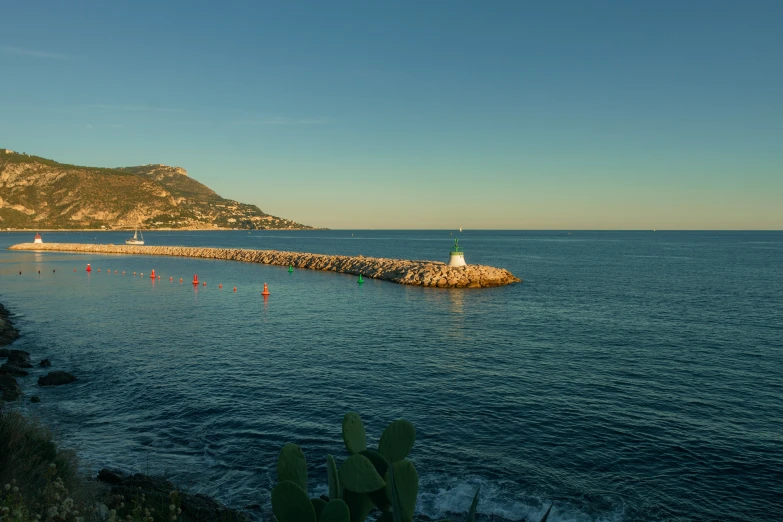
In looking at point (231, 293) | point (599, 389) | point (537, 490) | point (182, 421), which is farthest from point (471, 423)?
point (231, 293)

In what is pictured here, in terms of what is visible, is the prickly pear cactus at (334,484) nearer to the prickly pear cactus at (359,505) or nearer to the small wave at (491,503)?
the prickly pear cactus at (359,505)

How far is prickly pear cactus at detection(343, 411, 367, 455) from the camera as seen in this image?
5310mm

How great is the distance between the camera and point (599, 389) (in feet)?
68.3

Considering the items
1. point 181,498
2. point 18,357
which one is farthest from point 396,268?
point 181,498

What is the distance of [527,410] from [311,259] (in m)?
64.3

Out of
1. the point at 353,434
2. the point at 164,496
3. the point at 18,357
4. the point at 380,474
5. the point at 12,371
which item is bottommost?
the point at 12,371

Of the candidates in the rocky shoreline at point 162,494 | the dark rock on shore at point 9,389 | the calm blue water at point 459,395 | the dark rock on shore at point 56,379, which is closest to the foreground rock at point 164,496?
the rocky shoreline at point 162,494

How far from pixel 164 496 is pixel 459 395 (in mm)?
11567

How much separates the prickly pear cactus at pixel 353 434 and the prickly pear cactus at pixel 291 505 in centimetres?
76

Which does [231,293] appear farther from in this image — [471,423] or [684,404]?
[684,404]

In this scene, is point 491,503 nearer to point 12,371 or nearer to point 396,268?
point 12,371

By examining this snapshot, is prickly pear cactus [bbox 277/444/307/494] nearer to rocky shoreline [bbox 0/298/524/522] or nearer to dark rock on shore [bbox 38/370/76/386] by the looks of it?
rocky shoreline [bbox 0/298/524/522]

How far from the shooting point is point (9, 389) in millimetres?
20547

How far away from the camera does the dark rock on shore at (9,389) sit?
1983 cm
